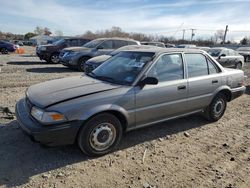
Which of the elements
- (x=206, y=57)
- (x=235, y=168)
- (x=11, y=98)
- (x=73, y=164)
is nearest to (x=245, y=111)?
(x=206, y=57)

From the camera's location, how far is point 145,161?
3857 mm

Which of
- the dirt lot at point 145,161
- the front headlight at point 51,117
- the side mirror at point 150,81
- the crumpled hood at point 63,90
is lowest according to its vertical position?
the dirt lot at point 145,161

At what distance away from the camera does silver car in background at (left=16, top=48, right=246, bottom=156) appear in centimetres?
352

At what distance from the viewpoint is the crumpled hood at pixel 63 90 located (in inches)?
144

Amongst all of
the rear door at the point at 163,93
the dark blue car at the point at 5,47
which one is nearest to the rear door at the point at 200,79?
the rear door at the point at 163,93

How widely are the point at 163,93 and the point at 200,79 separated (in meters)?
1.11

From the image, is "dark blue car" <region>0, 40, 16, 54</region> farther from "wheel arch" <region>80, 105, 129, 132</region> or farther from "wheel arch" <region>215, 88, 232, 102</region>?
"wheel arch" <region>80, 105, 129, 132</region>

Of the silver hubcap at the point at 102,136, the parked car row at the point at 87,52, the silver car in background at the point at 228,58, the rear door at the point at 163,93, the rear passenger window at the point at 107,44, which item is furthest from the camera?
the silver car in background at the point at 228,58

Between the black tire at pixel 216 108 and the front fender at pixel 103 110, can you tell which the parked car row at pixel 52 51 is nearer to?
the black tire at pixel 216 108

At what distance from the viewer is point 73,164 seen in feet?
12.1

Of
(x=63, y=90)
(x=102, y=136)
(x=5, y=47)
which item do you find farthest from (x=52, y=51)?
(x=102, y=136)

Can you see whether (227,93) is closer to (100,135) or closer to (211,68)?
(211,68)

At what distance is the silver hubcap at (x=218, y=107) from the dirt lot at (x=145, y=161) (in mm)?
492

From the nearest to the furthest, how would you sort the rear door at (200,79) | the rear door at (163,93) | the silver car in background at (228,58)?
1. the rear door at (163,93)
2. the rear door at (200,79)
3. the silver car in background at (228,58)
